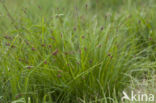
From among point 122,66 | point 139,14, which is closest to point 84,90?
point 122,66

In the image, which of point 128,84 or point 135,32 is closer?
point 128,84

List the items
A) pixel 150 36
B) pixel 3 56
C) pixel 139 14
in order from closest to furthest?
pixel 3 56, pixel 150 36, pixel 139 14

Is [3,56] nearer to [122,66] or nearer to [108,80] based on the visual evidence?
[108,80]

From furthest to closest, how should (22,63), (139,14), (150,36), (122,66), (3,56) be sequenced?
(139,14) < (150,36) < (122,66) < (22,63) < (3,56)

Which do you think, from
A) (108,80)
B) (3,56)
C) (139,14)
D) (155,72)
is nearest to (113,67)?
(108,80)

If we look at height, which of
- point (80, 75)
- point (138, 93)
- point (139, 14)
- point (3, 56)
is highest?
point (139, 14)

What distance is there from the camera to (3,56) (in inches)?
92.8

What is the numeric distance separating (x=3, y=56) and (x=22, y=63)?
230 mm

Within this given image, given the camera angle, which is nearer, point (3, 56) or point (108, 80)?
point (3, 56)

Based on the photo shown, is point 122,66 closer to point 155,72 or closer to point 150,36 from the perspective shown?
point 155,72

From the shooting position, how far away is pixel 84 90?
2527mm

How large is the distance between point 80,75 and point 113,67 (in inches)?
15.0

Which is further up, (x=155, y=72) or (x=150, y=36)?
(x=150, y=36)

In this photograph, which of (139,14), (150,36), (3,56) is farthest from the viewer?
(139,14)
